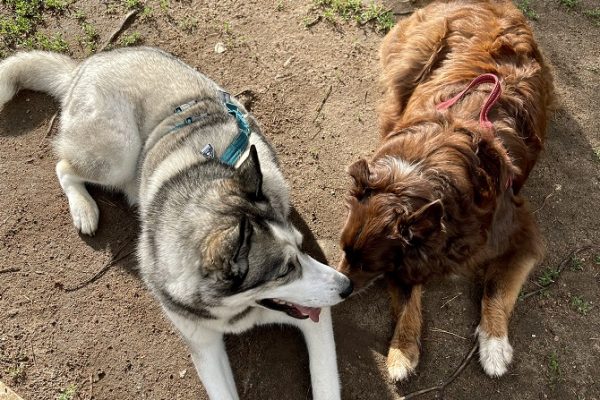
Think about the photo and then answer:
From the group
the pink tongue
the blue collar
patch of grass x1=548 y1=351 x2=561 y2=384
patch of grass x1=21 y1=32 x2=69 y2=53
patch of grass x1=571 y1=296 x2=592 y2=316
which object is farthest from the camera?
patch of grass x1=21 y1=32 x2=69 y2=53

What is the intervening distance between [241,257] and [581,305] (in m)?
2.92

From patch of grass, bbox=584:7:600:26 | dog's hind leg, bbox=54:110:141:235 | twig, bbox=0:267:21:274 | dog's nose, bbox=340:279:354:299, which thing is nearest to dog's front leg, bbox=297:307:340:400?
dog's nose, bbox=340:279:354:299

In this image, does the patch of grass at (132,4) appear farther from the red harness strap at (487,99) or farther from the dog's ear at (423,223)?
the dog's ear at (423,223)

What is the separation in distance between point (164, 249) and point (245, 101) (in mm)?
2387

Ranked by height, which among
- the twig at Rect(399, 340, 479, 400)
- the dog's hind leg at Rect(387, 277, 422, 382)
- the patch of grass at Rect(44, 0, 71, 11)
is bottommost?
the twig at Rect(399, 340, 479, 400)

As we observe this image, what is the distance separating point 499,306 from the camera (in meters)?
3.66

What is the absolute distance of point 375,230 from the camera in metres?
2.90

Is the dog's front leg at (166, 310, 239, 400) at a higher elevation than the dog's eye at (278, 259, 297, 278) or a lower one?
lower

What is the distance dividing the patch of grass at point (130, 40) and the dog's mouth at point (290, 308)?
11.8 feet

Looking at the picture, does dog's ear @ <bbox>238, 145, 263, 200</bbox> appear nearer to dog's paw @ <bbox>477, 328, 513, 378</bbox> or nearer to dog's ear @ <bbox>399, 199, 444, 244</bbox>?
dog's ear @ <bbox>399, 199, 444, 244</bbox>

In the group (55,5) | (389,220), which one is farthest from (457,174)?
(55,5)

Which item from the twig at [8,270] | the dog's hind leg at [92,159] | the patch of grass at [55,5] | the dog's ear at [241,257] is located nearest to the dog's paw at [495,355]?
the dog's ear at [241,257]

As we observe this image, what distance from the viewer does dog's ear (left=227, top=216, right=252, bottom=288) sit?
238 centimetres

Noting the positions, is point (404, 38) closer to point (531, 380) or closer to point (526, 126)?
point (526, 126)
